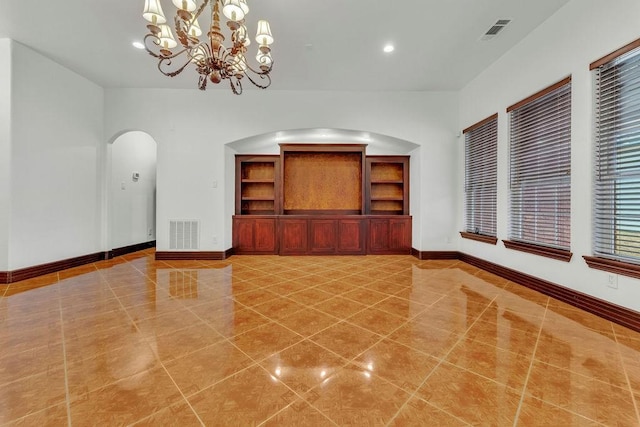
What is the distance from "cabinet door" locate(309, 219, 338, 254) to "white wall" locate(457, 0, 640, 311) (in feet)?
10.3

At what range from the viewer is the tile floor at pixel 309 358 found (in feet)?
4.41

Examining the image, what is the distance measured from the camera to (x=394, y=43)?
12.0 feet

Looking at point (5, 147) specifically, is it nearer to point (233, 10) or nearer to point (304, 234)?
point (233, 10)

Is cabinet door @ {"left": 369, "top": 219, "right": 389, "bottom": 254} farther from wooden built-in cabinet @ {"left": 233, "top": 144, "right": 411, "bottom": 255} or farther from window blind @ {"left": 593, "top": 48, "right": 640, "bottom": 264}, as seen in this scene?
window blind @ {"left": 593, "top": 48, "right": 640, "bottom": 264}

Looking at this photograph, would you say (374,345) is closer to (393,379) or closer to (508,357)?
(393,379)

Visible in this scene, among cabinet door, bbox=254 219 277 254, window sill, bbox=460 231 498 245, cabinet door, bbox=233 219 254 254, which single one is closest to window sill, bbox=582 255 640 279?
window sill, bbox=460 231 498 245

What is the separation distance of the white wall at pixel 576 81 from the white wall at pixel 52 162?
7.35 metres

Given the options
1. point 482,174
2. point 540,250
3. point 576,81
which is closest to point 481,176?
point 482,174

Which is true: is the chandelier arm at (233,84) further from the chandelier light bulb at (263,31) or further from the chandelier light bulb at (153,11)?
the chandelier light bulb at (153,11)

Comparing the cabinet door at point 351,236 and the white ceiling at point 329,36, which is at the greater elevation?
the white ceiling at point 329,36

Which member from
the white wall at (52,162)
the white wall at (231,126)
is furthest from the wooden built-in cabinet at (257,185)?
the white wall at (52,162)

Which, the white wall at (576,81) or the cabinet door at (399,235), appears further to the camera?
the cabinet door at (399,235)

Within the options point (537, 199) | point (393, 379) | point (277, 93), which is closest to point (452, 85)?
point (537, 199)

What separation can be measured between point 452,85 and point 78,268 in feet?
25.4
